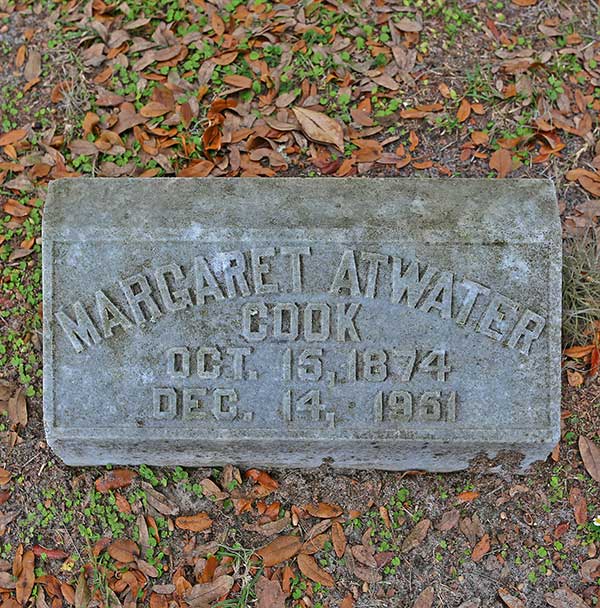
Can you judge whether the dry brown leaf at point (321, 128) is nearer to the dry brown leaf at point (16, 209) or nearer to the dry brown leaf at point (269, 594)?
the dry brown leaf at point (16, 209)

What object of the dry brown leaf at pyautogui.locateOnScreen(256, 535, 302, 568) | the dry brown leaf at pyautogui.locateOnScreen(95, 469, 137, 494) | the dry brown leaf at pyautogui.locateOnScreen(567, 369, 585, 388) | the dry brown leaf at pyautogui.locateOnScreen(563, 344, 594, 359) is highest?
the dry brown leaf at pyautogui.locateOnScreen(563, 344, 594, 359)

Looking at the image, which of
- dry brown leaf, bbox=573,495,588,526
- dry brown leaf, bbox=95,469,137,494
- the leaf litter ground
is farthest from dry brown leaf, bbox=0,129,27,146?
dry brown leaf, bbox=573,495,588,526

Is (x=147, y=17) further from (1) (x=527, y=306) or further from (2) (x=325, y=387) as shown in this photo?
(1) (x=527, y=306)

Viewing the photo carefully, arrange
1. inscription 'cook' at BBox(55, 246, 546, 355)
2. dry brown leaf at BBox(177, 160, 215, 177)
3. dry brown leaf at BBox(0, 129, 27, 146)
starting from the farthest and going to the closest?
dry brown leaf at BBox(0, 129, 27, 146)
dry brown leaf at BBox(177, 160, 215, 177)
inscription 'cook' at BBox(55, 246, 546, 355)

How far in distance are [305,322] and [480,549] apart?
47.9 inches

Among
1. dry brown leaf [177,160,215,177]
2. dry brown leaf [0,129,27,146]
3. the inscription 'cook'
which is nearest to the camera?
the inscription 'cook'

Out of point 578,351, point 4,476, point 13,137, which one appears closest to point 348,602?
point 578,351

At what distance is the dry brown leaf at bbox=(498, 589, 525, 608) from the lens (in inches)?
110

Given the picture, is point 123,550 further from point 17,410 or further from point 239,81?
point 239,81

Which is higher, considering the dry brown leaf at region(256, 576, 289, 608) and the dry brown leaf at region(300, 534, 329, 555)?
the dry brown leaf at region(300, 534, 329, 555)

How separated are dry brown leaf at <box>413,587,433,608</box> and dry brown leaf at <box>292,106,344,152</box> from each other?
1.93 meters

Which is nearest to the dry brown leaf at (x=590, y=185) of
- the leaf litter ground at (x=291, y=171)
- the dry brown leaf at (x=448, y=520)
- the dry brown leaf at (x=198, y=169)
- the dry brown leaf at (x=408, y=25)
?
the leaf litter ground at (x=291, y=171)

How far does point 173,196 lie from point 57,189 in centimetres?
45

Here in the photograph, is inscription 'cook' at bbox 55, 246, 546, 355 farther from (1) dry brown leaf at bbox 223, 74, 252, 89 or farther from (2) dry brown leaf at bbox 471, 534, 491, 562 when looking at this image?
(1) dry brown leaf at bbox 223, 74, 252, 89
